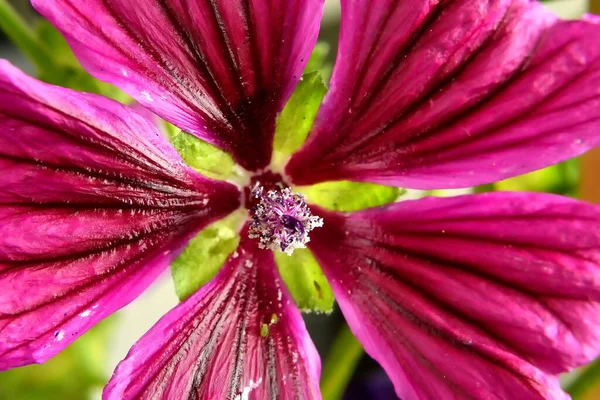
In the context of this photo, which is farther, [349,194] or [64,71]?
[64,71]

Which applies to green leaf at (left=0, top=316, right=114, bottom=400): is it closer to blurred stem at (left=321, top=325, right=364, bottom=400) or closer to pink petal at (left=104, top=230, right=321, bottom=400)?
blurred stem at (left=321, top=325, right=364, bottom=400)

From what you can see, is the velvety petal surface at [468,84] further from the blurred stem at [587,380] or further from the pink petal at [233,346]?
the blurred stem at [587,380]

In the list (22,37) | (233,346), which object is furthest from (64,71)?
(233,346)

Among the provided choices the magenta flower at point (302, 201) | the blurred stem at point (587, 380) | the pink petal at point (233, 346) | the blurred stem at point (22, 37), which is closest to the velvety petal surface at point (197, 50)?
the magenta flower at point (302, 201)

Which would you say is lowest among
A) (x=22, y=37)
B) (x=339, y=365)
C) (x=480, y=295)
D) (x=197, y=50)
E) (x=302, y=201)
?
(x=339, y=365)

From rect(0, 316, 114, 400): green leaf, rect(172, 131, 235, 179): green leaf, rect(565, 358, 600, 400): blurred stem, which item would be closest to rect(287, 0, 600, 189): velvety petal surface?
rect(172, 131, 235, 179): green leaf

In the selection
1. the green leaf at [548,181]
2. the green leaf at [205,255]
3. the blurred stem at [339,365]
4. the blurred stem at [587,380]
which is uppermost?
the green leaf at [205,255]

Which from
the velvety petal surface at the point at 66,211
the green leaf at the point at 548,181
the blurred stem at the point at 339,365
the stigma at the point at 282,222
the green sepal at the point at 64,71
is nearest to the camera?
the velvety petal surface at the point at 66,211

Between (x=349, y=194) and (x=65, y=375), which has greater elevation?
(x=349, y=194)

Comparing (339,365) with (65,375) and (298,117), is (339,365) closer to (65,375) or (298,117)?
(298,117)
